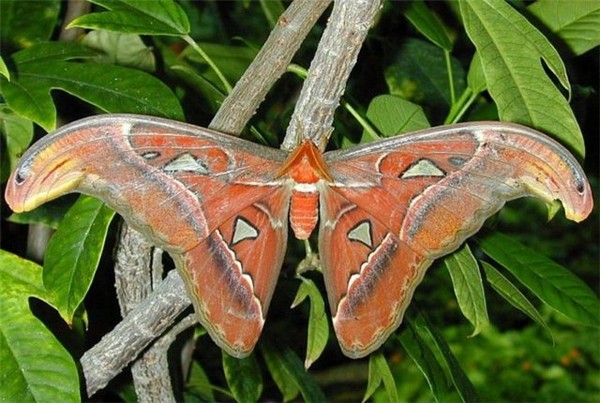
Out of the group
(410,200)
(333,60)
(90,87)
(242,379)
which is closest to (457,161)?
(410,200)

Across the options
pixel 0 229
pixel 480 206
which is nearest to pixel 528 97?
pixel 480 206

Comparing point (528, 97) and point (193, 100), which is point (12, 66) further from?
point (528, 97)

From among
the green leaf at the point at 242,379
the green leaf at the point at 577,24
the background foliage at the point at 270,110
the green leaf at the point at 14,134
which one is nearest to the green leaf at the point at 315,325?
the background foliage at the point at 270,110

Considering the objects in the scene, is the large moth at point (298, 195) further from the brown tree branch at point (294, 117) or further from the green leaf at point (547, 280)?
the green leaf at point (547, 280)

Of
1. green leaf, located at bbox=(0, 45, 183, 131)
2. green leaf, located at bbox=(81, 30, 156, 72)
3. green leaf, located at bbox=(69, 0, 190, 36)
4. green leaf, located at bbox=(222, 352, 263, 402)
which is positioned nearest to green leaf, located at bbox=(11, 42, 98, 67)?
green leaf, located at bbox=(0, 45, 183, 131)

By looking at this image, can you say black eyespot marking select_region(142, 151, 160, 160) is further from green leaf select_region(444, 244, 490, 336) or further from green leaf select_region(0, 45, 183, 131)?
green leaf select_region(444, 244, 490, 336)
